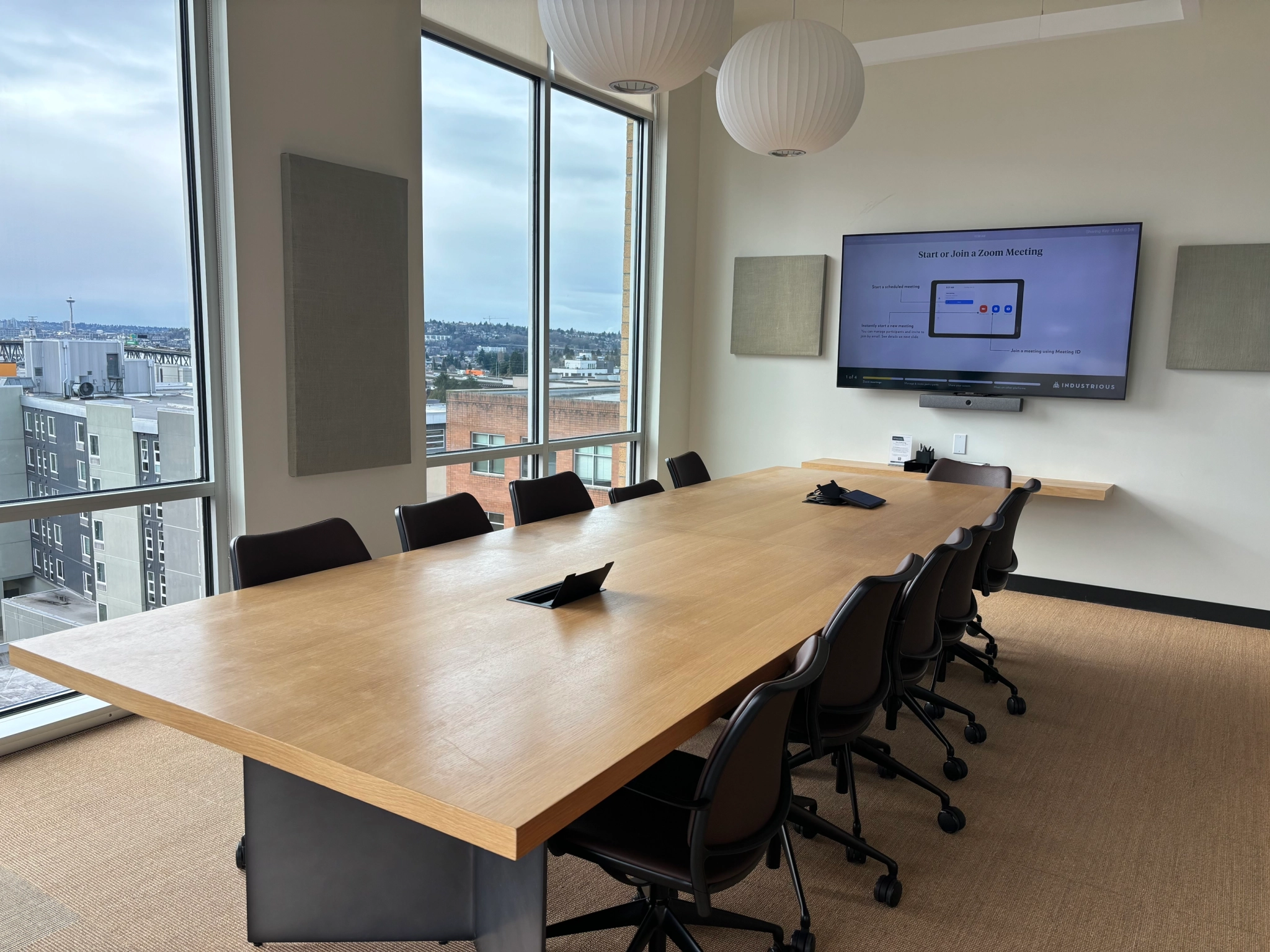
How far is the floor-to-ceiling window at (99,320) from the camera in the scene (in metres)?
3.33

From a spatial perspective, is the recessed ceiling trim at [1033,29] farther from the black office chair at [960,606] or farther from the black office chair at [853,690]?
the black office chair at [853,690]

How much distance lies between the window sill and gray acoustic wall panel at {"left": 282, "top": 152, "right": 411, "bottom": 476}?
128 centimetres

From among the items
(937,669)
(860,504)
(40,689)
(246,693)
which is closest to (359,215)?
(40,689)

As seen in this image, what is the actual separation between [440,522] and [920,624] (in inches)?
68.3

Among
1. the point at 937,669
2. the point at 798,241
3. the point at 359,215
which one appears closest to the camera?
the point at 937,669

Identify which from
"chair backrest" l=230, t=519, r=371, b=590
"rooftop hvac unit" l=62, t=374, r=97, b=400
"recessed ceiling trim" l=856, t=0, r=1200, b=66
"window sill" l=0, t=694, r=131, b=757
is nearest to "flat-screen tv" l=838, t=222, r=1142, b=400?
"recessed ceiling trim" l=856, t=0, r=1200, b=66

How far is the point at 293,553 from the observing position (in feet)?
9.07

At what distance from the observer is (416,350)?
4801 millimetres

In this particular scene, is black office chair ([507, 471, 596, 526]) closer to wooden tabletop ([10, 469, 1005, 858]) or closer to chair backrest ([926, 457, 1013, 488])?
wooden tabletop ([10, 469, 1005, 858])

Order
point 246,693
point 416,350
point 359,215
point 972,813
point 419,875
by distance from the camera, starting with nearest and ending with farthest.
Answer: point 246,693 → point 419,875 → point 972,813 → point 359,215 → point 416,350

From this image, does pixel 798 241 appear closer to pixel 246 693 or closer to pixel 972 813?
pixel 972 813

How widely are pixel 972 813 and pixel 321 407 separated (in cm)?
327

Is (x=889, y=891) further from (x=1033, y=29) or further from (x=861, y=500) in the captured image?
(x=1033, y=29)

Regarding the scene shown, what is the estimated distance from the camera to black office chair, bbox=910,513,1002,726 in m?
3.15
